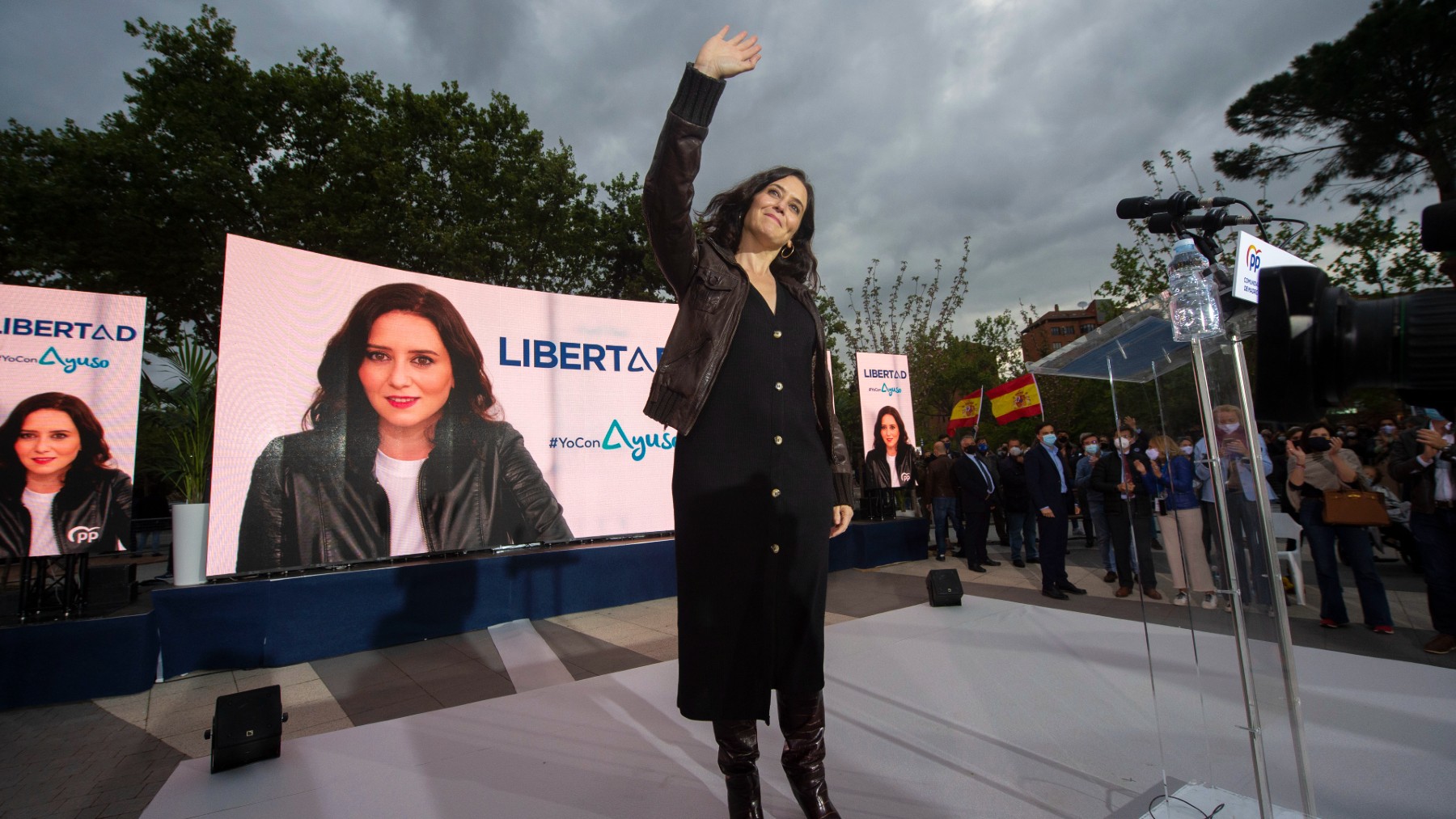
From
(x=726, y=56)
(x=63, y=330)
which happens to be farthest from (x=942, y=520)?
(x=63, y=330)

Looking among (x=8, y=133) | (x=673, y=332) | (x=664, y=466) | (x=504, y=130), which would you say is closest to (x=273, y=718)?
(x=673, y=332)

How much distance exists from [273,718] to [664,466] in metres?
4.94

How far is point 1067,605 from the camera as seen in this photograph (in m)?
5.90

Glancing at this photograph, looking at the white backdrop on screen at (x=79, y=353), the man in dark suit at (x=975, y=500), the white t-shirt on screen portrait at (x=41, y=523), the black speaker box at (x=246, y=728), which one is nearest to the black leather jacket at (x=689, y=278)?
the black speaker box at (x=246, y=728)

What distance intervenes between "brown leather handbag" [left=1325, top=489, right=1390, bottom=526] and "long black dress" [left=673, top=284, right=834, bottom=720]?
5.12 metres

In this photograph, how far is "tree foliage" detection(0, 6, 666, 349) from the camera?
1277 centimetres

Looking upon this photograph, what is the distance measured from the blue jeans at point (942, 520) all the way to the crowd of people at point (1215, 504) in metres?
0.02

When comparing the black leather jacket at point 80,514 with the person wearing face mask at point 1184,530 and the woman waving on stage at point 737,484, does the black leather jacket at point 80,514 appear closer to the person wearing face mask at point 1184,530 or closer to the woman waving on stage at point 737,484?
the woman waving on stage at point 737,484

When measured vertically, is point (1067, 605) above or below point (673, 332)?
below

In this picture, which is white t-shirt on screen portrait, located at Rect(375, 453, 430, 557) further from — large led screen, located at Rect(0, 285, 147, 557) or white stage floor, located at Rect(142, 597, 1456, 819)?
white stage floor, located at Rect(142, 597, 1456, 819)

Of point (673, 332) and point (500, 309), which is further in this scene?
point (500, 309)

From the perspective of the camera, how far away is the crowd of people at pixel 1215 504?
1755 millimetres

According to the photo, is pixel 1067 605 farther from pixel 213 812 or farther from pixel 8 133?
pixel 8 133

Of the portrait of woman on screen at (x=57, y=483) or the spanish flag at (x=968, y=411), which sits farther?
the spanish flag at (x=968, y=411)
